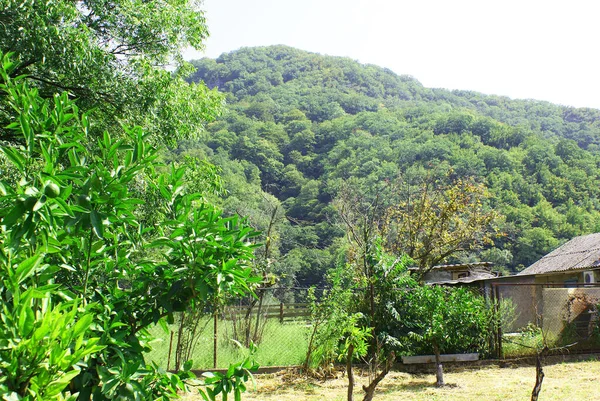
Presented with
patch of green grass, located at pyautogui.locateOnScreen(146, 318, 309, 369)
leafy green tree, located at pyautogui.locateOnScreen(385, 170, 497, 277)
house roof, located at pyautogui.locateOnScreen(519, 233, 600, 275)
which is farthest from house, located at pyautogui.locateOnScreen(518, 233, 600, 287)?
patch of green grass, located at pyautogui.locateOnScreen(146, 318, 309, 369)

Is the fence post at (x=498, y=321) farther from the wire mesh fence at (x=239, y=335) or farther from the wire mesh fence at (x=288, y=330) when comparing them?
the wire mesh fence at (x=239, y=335)

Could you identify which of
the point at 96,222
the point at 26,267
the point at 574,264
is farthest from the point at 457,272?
the point at 26,267

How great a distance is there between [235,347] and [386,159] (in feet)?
96.6

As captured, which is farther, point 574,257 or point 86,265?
point 574,257

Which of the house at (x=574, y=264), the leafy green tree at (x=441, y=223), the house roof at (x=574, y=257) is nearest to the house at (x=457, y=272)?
the house at (x=574, y=264)

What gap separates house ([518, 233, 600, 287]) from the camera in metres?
21.9

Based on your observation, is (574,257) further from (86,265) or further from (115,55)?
(86,265)

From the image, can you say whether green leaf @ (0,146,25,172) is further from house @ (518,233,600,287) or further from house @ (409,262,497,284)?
house @ (518,233,600,287)

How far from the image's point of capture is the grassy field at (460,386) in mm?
6980

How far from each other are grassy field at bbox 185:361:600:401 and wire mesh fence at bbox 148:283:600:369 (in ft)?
1.85

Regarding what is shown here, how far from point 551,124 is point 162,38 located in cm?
6706

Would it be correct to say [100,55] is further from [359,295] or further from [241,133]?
[241,133]

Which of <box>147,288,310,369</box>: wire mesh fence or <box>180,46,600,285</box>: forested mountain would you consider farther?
<box>180,46,600,285</box>: forested mountain

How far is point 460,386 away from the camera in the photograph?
780cm
